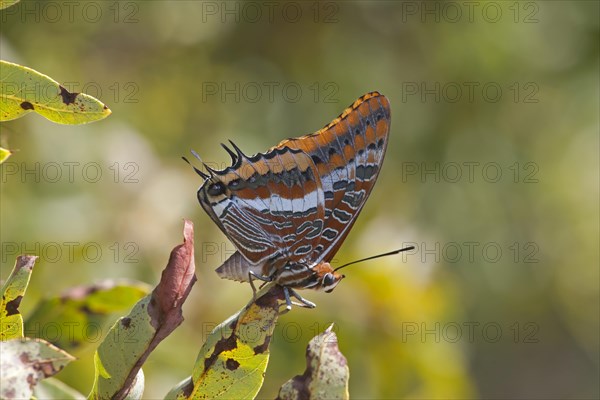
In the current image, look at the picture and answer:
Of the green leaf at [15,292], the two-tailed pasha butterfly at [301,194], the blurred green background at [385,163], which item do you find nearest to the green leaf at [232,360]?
the green leaf at [15,292]

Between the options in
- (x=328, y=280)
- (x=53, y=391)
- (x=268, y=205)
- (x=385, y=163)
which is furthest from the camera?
(x=385, y=163)

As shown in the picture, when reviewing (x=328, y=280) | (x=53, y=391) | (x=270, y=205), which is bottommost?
(x=53, y=391)

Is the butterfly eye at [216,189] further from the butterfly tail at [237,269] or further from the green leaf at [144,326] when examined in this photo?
the green leaf at [144,326]

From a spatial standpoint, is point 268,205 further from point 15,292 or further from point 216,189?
point 15,292

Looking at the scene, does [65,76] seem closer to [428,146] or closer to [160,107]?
[160,107]

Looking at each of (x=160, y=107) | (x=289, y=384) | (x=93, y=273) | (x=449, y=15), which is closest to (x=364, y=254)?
(x=93, y=273)

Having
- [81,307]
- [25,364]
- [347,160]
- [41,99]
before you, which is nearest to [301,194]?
[347,160]
